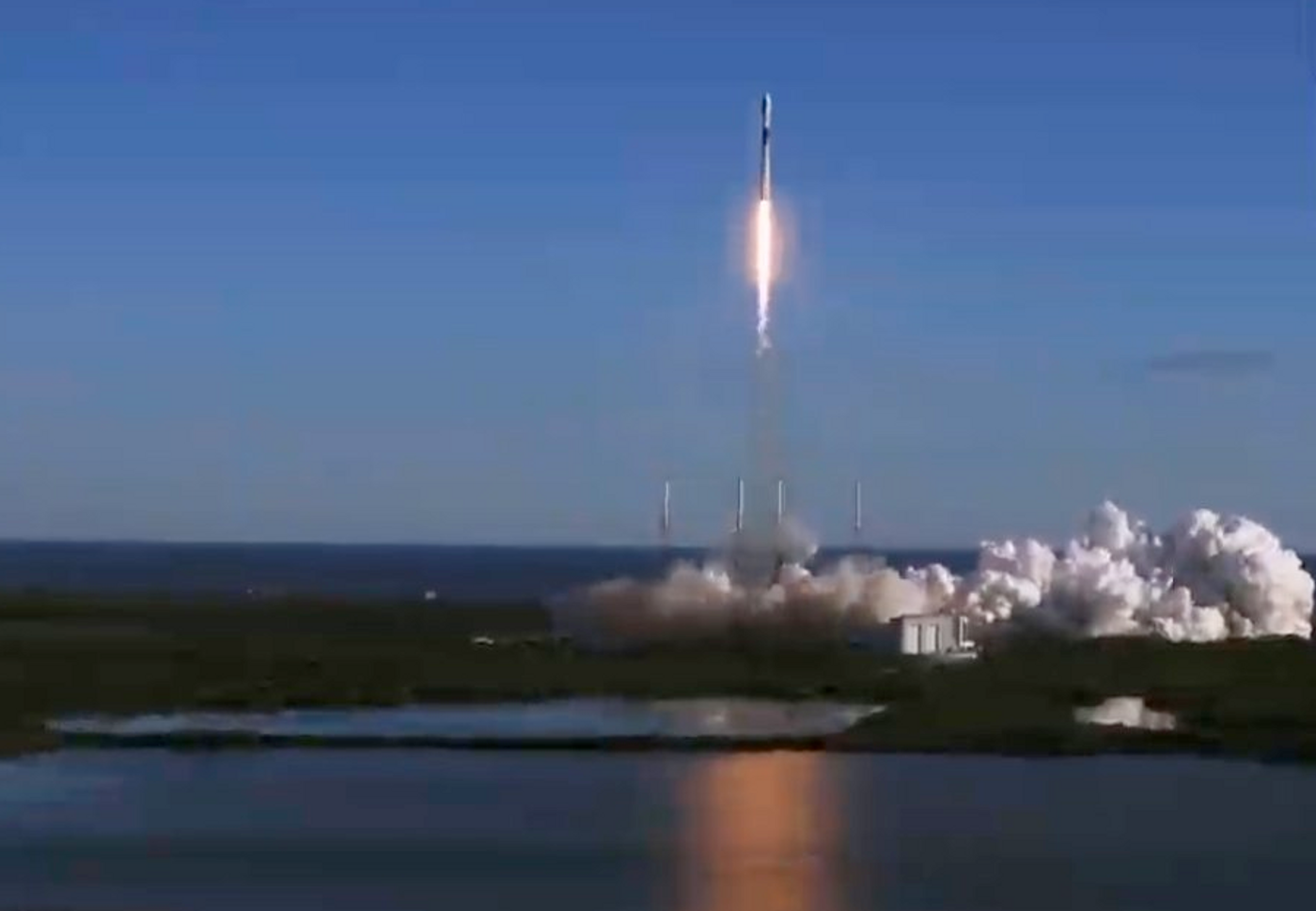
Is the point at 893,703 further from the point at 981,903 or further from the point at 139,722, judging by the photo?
the point at 981,903

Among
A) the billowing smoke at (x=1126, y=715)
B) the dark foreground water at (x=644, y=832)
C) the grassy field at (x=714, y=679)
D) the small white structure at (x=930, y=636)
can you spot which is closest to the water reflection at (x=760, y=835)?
the dark foreground water at (x=644, y=832)

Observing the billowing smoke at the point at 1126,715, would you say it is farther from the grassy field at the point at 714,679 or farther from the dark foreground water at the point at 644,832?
the dark foreground water at the point at 644,832

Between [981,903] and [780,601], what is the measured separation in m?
52.1

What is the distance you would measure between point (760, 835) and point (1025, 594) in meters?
50.2

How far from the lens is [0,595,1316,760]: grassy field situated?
202ft

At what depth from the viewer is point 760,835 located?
4394cm

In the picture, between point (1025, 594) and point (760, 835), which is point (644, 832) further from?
point (1025, 594)

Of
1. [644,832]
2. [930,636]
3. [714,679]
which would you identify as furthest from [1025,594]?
[644,832]

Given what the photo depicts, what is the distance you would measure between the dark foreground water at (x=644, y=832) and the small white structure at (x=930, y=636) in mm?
27002

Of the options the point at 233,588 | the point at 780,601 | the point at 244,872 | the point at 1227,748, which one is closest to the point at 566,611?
the point at 780,601

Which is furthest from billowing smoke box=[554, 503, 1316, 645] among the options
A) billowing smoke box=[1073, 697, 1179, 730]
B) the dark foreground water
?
the dark foreground water

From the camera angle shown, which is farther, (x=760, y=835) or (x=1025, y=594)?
(x=1025, y=594)

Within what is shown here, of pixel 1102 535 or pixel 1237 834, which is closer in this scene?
pixel 1237 834

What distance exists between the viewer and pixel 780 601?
292ft
